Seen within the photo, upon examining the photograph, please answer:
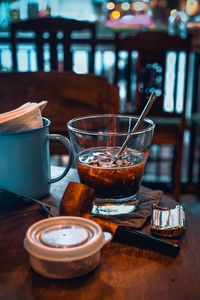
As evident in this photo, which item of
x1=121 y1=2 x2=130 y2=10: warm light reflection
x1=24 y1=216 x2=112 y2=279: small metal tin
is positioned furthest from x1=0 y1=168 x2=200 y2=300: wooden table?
x1=121 y1=2 x2=130 y2=10: warm light reflection

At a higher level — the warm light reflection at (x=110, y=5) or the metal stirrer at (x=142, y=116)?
the warm light reflection at (x=110, y=5)

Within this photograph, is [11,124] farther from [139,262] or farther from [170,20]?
[170,20]

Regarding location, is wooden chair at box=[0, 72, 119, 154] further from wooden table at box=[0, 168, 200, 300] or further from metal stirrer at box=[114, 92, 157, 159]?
wooden table at box=[0, 168, 200, 300]

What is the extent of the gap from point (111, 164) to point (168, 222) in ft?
0.48

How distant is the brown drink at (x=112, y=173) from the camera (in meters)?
0.64

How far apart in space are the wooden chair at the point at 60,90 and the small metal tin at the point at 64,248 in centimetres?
93

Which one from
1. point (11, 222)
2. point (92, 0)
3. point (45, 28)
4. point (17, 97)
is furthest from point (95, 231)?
point (92, 0)

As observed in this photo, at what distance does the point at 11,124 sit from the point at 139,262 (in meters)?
0.33

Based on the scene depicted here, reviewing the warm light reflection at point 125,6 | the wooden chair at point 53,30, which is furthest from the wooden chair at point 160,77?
the warm light reflection at point 125,6

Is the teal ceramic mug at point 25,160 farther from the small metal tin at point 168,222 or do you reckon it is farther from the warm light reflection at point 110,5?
the warm light reflection at point 110,5

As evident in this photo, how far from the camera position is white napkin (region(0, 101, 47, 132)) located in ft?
2.05

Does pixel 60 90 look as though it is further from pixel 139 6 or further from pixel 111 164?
pixel 139 6

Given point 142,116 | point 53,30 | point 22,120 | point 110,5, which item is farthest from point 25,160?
point 110,5

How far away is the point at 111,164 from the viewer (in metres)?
0.64
